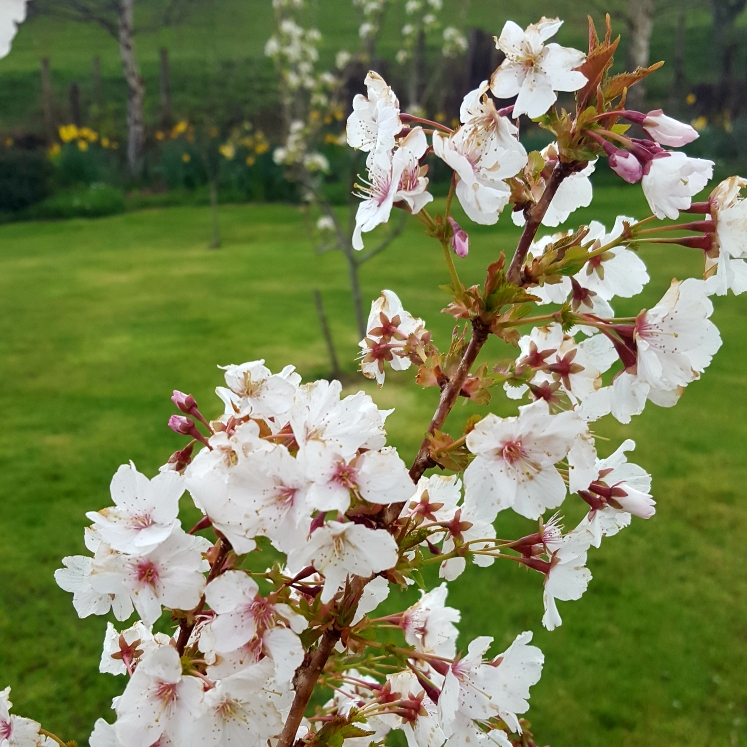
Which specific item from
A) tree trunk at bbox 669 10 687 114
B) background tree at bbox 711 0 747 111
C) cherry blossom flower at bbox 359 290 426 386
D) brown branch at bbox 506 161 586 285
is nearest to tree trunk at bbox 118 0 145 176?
tree trunk at bbox 669 10 687 114

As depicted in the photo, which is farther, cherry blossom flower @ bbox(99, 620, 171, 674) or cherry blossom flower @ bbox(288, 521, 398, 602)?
cherry blossom flower @ bbox(99, 620, 171, 674)

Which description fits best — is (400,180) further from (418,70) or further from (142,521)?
(418,70)

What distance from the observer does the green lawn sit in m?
1.69

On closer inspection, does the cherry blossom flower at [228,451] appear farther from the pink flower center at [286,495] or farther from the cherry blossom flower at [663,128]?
the cherry blossom flower at [663,128]

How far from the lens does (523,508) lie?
0.46m

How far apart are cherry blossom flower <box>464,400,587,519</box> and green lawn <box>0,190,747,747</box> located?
4.35 feet

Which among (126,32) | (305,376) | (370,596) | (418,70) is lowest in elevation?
(305,376)

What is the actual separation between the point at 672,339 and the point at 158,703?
409 mm

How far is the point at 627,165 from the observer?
0.46m

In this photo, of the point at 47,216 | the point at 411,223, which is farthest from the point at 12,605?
the point at 47,216

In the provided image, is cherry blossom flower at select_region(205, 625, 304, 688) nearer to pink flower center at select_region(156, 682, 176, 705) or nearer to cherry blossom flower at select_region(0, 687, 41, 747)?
pink flower center at select_region(156, 682, 176, 705)

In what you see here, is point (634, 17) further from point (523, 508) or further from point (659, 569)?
point (523, 508)

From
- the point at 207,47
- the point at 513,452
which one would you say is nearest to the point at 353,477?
the point at 513,452

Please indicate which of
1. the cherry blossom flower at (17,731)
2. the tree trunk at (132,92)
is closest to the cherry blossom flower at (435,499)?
the cherry blossom flower at (17,731)
